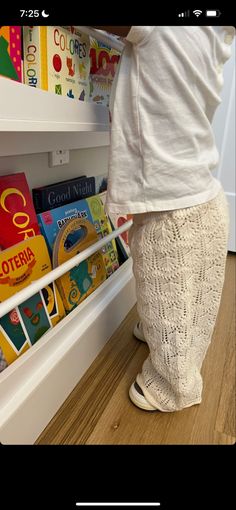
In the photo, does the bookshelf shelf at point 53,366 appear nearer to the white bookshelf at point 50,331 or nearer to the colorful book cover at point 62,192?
the white bookshelf at point 50,331

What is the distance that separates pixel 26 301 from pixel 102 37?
1.61 feet

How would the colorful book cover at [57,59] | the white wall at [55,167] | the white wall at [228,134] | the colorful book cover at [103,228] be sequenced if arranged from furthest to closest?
1. the white wall at [228,134]
2. the colorful book cover at [103,228]
3. the white wall at [55,167]
4. the colorful book cover at [57,59]

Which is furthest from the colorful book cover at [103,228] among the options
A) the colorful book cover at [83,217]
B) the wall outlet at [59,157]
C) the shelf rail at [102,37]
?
the shelf rail at [102,37]

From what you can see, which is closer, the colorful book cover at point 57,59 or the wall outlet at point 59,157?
the colorful book cover at point 57,59

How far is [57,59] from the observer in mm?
499

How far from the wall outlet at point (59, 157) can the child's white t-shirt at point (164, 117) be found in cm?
21

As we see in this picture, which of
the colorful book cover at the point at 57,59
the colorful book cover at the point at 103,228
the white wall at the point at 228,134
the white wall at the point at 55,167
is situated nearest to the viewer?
the colorful book cover at the point at 57,59

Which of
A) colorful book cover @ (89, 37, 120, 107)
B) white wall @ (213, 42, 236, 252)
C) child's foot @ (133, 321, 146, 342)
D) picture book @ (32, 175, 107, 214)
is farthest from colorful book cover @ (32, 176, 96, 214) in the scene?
white wall @ (213, 42, 236, 252)

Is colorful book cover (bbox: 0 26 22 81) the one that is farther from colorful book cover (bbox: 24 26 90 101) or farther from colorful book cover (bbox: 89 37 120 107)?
colorful book cover (bbox: 89 37 120 107)

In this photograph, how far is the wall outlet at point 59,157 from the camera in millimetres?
658

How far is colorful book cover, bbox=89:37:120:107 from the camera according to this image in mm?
614

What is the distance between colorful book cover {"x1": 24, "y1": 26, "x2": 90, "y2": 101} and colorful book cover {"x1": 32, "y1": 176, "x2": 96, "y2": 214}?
0.61ft
